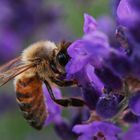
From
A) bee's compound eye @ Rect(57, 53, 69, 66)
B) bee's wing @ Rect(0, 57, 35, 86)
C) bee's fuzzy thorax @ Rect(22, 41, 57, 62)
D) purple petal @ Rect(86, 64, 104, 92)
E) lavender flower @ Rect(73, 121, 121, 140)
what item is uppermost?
bee's fuzzy thorax @ Rect(22, 41, 57, 62)

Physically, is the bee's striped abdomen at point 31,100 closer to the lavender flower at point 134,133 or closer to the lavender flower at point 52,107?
the lavender flower at point 52,107

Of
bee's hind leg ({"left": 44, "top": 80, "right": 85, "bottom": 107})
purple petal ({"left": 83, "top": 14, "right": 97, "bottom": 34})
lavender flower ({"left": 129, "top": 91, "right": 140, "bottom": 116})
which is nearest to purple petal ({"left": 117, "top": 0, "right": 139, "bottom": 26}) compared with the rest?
purple petal ({"left": 83, "top": 14, "right": 97, "bottom": 34})

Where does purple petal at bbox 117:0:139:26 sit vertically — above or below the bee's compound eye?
above

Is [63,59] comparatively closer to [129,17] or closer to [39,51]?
[39,51]

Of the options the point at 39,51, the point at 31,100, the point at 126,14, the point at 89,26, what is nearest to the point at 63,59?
the point at 39,51

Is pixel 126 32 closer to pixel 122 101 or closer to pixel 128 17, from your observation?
pixel 128 17

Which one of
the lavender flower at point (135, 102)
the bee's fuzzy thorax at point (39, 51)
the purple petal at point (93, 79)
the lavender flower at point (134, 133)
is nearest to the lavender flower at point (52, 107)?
the bee's fuzzy thorax at point (39, 51)

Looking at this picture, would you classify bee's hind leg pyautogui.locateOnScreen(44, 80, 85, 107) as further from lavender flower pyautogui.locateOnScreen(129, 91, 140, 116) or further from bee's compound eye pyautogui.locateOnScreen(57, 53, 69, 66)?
lavender flower pyautogui.locateOnScreen(129, 91, 140, 116)

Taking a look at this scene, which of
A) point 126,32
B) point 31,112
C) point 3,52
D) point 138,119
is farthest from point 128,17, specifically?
point 3,52
